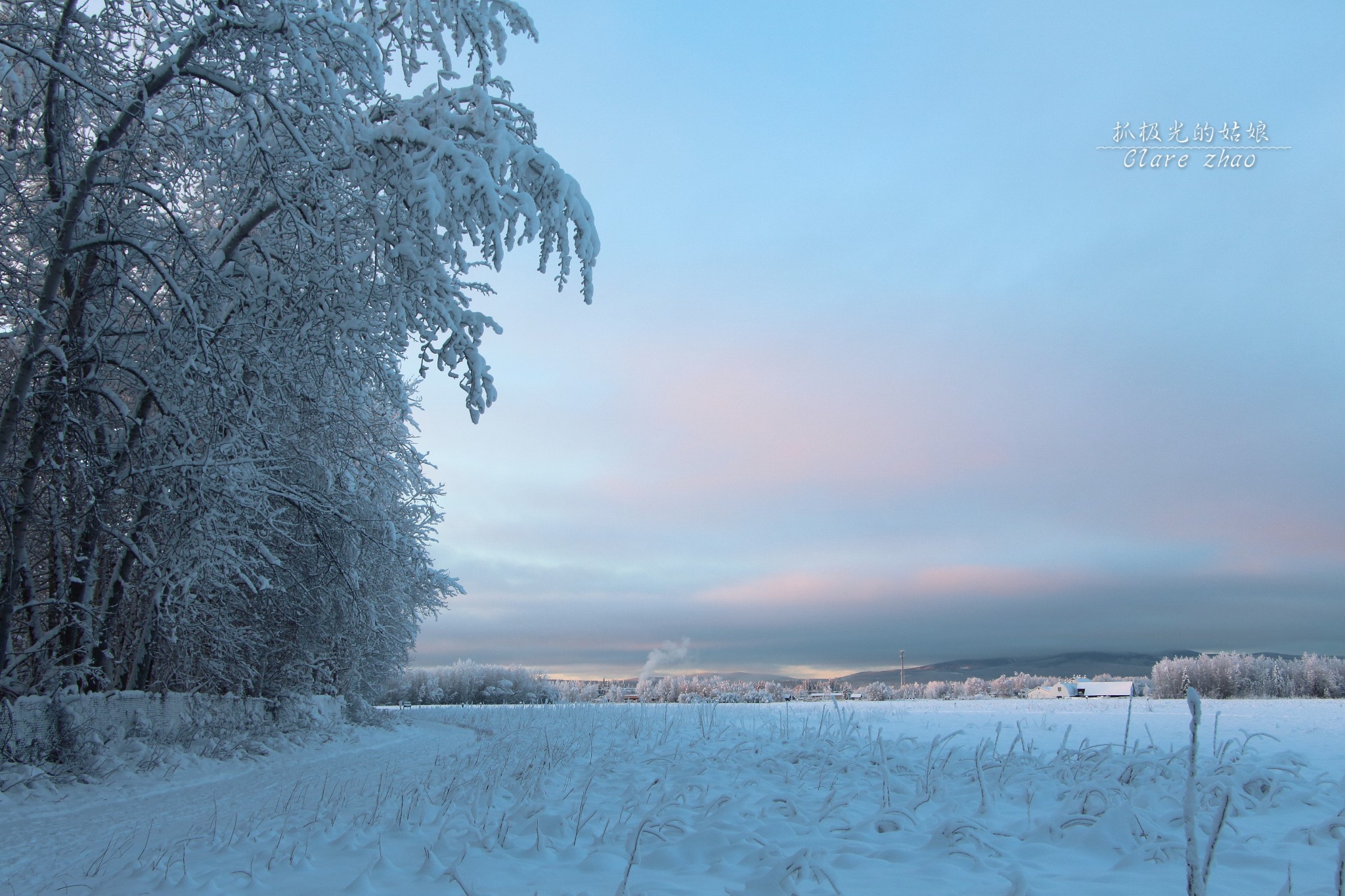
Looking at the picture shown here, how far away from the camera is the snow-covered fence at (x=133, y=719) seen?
9.30m

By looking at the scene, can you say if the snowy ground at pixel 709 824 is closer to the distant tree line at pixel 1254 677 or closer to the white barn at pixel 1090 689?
the white barn at pixel 1090 689

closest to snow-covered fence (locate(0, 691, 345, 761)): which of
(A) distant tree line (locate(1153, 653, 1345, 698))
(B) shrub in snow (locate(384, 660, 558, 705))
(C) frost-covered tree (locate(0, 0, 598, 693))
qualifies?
(C) frost-covered tree (locate(0, 0, 598, 693))

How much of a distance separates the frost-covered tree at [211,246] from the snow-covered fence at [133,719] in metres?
0.42

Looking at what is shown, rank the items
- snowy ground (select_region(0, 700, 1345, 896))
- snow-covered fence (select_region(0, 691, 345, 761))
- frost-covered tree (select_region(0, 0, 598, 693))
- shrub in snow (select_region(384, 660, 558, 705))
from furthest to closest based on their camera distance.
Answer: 1. shrub in snow (select_region(384, 660, 558, 705))
2. snow-covered fence (select_region(0, 691, 345, 761))
3. frost-covered tree (select_region(0, 0, 598, 693))
4. snowy ground (select_region(0, 700, 1345, 896))

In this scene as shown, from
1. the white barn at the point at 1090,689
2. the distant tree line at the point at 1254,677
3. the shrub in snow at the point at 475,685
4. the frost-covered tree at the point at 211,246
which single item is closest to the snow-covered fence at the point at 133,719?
the frost-covered tree at the point at 211,246

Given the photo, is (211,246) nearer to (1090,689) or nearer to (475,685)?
(475,685)

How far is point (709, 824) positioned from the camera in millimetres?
5426

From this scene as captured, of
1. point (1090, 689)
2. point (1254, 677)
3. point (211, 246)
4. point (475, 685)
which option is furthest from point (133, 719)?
point (1254, 677)

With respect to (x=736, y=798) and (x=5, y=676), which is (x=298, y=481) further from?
(x=736, y=798)

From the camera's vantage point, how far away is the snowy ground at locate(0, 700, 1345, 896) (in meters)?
4.33

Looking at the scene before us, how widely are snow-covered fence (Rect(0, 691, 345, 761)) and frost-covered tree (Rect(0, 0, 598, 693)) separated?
423mm

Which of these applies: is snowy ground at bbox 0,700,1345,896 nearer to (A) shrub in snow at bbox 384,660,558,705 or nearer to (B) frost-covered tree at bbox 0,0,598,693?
(B) frost-covered tree at bbox 0,0,598,693

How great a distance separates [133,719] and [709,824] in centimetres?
1051

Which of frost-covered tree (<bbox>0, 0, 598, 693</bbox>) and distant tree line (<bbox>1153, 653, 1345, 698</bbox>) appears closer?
frost-covered tree (<bbox>0, 0, 598, 693</bbox>)
